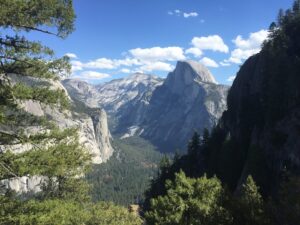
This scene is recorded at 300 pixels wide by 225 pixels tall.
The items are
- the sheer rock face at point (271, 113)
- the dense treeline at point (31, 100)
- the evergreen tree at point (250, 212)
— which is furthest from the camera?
the sheer rock face at point (271, 113)

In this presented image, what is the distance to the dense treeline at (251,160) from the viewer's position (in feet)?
90.9

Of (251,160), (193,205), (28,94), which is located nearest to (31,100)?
(28,94)

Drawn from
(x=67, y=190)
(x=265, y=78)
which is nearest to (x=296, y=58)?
(x=265, y=78)

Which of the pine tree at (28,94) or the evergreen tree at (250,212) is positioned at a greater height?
the pine tree at (28,94)

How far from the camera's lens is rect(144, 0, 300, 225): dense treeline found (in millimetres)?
27703

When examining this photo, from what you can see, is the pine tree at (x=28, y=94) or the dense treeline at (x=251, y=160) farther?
the dense treeline at (x=251, y=160)

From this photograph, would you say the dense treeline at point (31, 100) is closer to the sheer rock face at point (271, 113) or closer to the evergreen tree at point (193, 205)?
the evergreen tree at point (193, 205)

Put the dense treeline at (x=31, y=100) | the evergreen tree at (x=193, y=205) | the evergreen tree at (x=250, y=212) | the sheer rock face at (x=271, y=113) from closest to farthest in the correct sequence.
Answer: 1. the dense treeline at (x=31, y=100)
2. the evergreen tree at (x=250, y=212)
3. the evergreen tree at (x=193, y=205)
4. the sheer rock face at (x=271, y=113)

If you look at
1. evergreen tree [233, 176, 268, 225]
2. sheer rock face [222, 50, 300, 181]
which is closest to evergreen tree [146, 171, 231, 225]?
evergreen tree [233, 176, 268, 225]

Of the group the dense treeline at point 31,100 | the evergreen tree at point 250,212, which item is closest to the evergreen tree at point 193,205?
the evergreen tree at point 250,212

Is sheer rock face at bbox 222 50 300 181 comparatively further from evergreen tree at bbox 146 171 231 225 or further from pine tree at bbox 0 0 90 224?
pine tree at bbox 0 0 90 224

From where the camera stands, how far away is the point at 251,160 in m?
69.0

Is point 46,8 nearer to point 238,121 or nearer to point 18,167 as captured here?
point 18,167

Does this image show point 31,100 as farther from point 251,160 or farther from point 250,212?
point 251,160
